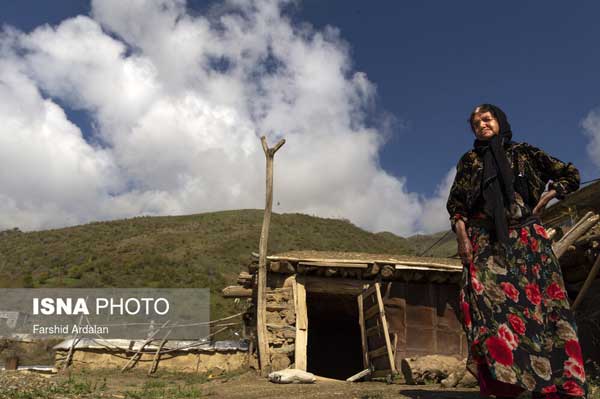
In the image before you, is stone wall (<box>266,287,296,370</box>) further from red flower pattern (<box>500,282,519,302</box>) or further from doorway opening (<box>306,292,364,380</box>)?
red flower pattern (<box>500,282,519,302</box>)

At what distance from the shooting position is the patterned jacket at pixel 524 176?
3.23m

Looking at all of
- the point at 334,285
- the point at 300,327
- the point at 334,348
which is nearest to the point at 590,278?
the point at 334,285

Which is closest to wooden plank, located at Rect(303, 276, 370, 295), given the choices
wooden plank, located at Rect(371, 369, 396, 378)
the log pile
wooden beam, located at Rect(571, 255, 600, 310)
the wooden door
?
the wooden door

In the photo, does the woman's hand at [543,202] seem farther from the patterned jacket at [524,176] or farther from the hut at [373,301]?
the hut at [373,301]

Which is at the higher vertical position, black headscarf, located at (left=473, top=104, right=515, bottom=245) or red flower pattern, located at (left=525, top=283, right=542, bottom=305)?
black headscarf, located at (left=473, top=104, right=515, bottom=245)

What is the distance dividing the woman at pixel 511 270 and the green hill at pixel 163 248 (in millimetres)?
21466

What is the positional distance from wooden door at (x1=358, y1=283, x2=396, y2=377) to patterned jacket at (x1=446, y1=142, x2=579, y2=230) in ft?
17.0

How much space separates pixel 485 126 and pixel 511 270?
1.07 metres

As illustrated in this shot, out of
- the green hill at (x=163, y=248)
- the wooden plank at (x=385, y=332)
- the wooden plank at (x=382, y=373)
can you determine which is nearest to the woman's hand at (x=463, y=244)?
the wooden plank at (x=382, y=373)

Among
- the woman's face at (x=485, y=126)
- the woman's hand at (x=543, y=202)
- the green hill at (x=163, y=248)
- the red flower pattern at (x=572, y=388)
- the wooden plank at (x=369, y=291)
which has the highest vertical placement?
the green hill at (x=163, y=248)

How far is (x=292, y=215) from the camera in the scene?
5247cm

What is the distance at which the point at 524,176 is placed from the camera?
10.8 ft

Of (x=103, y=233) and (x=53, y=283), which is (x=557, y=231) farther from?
(x=103, y=233)

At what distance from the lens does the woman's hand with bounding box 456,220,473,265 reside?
10.9 ft
